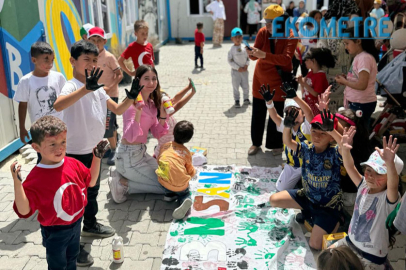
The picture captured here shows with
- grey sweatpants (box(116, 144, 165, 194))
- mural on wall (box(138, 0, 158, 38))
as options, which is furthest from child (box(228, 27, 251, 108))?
mural on wall (box(138, 0, 158, 38))

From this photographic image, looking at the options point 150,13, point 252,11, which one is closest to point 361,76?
point 150,13

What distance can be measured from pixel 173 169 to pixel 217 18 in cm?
1585

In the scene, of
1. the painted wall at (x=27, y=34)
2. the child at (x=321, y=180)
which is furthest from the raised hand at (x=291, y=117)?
the painted wall at (x=27, y=34)

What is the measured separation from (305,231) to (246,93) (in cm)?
512

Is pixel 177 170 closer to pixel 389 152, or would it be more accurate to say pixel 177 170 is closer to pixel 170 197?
pixel 170 197

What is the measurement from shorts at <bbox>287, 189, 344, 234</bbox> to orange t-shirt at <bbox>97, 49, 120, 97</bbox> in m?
3.25

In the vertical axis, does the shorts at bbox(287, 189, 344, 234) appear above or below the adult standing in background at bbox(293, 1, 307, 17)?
below

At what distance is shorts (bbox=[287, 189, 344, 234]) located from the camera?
360 centimetres

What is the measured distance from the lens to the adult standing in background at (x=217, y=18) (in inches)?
730

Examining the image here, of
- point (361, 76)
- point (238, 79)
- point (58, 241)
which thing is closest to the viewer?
point (58, 241)

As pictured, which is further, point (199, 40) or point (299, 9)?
point (299, 9)

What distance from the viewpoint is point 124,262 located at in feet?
11.4

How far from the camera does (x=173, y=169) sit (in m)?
4.26

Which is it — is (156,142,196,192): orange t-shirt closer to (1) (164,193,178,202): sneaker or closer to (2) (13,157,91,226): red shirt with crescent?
(1) (164,193,178,202): sneaker
